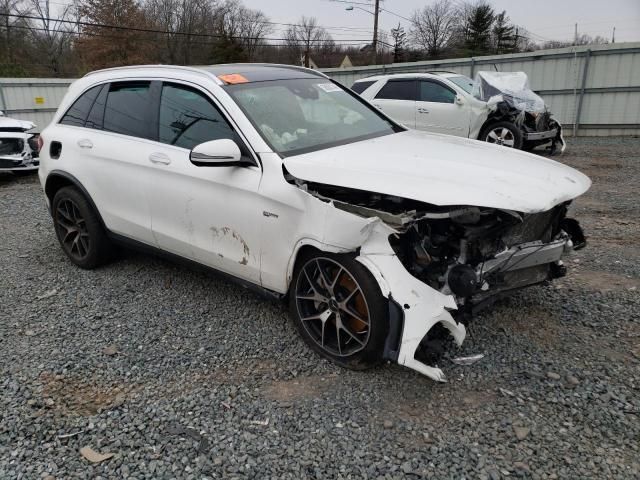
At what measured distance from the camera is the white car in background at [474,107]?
9812 millimetres

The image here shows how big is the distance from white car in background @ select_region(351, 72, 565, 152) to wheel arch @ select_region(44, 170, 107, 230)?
710cm

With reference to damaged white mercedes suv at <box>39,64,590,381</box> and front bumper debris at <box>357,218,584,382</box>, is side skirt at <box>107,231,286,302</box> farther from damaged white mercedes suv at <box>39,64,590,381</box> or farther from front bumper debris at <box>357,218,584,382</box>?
front bumper debris at <box>357,218,584,382</box>

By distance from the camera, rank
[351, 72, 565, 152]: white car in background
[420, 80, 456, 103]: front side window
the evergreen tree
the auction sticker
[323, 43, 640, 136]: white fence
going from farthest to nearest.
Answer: the evergreen tree
[323, 43, 640, 136]: white fence
[420, 80, 456, 103]: front side window
[351, 72, 565, 152]: white car in background
the auction sticker

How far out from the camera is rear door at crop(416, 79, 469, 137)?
9.92m

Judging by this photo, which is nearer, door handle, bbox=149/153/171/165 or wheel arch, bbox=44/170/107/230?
door handle, bbox=149/153/171/165

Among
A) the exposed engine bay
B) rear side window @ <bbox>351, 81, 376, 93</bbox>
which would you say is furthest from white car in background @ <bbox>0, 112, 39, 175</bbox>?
the exposed engine bay

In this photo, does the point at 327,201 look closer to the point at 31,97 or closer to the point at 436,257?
the point at 436,257

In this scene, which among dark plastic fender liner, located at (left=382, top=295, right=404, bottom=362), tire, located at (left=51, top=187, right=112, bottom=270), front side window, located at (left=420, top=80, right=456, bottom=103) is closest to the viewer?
dark plastic fender liner, located at (left=382, top=295, right=404, bottom=362)

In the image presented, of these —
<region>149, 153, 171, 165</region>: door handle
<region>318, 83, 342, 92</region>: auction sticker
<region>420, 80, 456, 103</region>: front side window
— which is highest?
<region>420, 80, 456, 103</region>: front side window

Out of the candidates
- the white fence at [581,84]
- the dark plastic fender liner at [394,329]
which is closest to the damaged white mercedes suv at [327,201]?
the dark plastic fender liner at [394,329]

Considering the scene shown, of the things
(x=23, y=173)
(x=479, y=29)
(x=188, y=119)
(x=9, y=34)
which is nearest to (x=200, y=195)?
(x=188, y=119)

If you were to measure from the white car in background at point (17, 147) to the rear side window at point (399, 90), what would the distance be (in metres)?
6.94

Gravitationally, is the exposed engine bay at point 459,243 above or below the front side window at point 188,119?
below

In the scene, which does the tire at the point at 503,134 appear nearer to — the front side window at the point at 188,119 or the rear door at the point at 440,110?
the rear door at the point at 440,110
